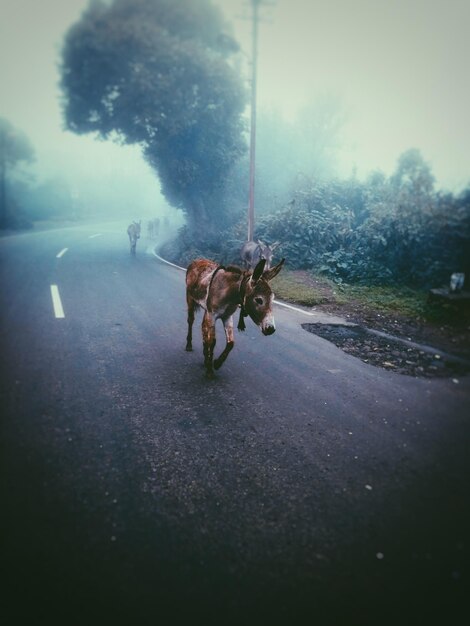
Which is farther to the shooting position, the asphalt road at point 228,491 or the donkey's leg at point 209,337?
the donkey's leg at point 209,337

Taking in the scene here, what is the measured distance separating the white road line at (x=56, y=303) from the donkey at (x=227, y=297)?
11.1 feet

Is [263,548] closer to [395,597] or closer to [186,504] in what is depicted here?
[186,504]

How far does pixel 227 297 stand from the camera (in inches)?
177

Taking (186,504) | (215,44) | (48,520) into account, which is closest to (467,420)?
(186,504)

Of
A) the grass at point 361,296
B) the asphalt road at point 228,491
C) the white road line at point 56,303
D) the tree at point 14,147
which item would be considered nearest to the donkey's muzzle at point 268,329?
the asphalt road at point 228,491

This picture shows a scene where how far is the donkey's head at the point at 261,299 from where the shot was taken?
3926 millimetres

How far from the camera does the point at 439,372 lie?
530 centimetres

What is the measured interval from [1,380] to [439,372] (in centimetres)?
639

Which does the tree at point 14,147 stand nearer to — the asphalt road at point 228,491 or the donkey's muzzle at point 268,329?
the asphalt road at point 228,491

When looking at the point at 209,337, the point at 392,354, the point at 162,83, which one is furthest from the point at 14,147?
the point at 392,354

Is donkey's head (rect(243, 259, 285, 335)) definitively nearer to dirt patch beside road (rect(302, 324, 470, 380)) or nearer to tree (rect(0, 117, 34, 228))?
dirt patch beside road (rect(302, 324, 470, 380))

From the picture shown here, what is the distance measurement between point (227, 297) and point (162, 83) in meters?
17.4

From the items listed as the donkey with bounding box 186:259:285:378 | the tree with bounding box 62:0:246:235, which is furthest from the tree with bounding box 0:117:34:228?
the donkey with bounding box 186:259:285:378

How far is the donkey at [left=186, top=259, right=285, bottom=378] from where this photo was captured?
3.98m
